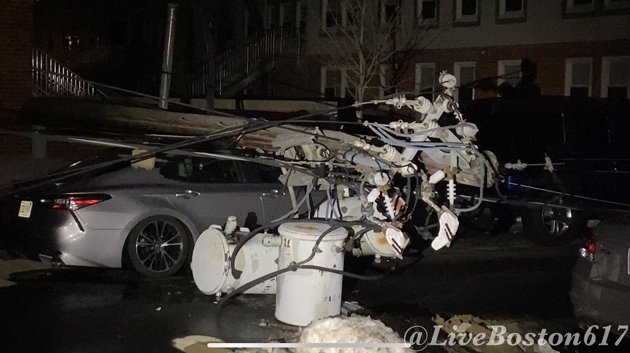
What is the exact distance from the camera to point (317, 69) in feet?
94.2

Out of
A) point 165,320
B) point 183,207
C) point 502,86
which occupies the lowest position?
point 165,320

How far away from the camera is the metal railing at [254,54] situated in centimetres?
2894

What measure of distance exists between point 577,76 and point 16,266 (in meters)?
17.0

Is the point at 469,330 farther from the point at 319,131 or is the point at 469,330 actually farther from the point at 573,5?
the point at 573,5

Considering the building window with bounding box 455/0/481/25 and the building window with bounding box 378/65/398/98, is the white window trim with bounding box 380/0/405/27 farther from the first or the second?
the building window with bounding box 455/0/481/25

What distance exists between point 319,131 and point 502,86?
16174 mm

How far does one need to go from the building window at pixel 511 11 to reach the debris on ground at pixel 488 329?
16852 millimetres

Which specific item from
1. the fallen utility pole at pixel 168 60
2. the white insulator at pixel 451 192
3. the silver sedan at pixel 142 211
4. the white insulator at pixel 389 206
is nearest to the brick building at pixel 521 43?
the fallen utility pole at pixel 168 60

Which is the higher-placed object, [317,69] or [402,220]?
[317,69]

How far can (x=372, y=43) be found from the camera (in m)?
23.6

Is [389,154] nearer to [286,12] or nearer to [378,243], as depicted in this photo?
[378,243]

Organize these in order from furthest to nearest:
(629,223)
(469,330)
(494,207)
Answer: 1. (494,207)
2. (469,330)
3. (629,223)

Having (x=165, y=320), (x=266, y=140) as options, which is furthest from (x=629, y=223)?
(x=165, y=320)

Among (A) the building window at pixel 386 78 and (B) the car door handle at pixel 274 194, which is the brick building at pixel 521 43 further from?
(B) the car door handle at pixel 274 194
